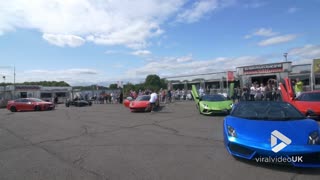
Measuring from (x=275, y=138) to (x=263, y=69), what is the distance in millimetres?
28582

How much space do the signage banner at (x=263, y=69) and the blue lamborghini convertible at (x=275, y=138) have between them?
86.2 ft

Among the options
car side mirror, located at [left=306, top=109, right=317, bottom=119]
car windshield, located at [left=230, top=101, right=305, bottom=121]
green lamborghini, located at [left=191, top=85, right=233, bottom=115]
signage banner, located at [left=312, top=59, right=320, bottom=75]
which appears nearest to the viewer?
car windshield, located at [left=230, top=101, right=305, bottom=121]

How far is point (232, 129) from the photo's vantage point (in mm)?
5344

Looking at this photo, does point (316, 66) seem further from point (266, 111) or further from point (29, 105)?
point (29, 105)

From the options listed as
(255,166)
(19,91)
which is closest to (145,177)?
(255,166)

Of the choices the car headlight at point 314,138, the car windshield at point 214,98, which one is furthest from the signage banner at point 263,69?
the car headlight at point 314,138

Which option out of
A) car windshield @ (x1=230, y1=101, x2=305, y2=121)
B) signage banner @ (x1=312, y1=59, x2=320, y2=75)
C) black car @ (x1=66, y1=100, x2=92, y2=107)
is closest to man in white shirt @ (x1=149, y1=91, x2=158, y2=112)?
car windshield @ (x1=230, y1=101, x2=305, y2=121)

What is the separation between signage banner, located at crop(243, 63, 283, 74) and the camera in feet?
98.9

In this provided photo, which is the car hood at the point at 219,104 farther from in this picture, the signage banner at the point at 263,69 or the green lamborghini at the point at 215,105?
the signage banner at the point at 263,69

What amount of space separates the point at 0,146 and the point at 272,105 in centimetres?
743

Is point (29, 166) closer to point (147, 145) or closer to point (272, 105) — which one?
point (147, 145)

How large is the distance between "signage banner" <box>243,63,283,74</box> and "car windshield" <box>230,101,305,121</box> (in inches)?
1013

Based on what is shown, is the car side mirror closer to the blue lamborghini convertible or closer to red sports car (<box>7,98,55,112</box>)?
the blue lamborghini convertible

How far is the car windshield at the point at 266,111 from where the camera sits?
5.88m
